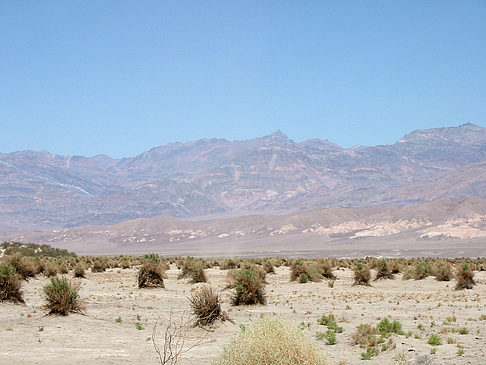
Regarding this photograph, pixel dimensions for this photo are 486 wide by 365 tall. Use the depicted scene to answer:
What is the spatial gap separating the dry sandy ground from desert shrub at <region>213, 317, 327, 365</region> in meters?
3.03

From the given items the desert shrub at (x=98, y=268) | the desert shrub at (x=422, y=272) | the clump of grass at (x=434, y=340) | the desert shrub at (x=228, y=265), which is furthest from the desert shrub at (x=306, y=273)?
the clump of grass at (x=434, y=340)

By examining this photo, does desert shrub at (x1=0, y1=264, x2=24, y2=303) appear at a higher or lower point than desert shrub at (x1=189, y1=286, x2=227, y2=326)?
higher

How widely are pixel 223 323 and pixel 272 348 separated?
23.4 ft

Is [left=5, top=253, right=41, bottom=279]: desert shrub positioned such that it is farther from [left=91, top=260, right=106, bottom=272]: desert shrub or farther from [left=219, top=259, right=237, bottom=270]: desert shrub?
[left=219, top=259, right=237, bottom=270]: desert shrub

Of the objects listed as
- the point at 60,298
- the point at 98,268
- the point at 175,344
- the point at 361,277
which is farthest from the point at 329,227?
the point at 175,344

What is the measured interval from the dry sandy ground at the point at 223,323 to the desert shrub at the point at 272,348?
3.03 metres

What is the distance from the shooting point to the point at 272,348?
30.0 feet

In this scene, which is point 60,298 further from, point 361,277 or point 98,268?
point 98,268

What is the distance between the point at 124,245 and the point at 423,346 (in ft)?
545

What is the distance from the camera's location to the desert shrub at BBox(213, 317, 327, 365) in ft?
29.9

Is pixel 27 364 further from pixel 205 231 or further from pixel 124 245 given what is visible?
pixel 205 231

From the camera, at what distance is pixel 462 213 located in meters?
155

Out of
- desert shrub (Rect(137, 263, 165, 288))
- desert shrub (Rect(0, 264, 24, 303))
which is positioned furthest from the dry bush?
desert shrub (Rect(137, 263, 165, 288))

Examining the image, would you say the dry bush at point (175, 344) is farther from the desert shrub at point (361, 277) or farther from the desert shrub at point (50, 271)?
the desert shrub at point (50, 271)
